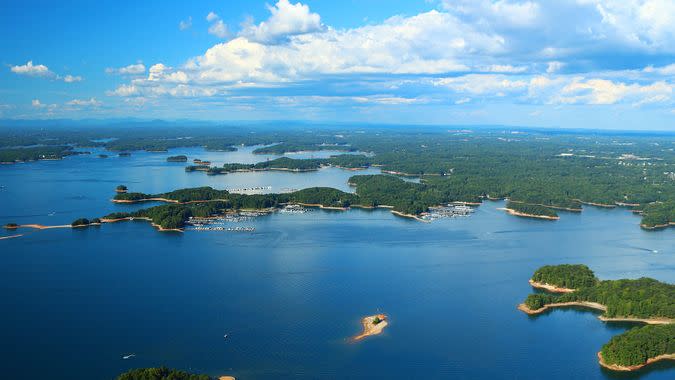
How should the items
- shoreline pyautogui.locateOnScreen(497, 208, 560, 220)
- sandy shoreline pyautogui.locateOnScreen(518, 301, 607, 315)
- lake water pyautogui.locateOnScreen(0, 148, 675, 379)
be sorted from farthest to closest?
1. shoreline pyautogui.locateOnScreen(497, 208, 560, 220)
2. sandy shoreline pyautogui.locateOnScreen(518, 301, 607, 315)
3. lake water pyautogui.locateOnScreen(0, 148, 675, 379)

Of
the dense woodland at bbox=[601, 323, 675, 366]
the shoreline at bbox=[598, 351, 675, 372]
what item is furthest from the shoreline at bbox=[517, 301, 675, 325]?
the shoreline at bbox=[598, 351, 675, 372]

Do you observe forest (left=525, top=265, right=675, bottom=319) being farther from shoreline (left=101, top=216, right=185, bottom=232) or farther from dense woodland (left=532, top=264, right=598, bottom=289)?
shoreline (left=101, top=216, right=185, bottom=232)

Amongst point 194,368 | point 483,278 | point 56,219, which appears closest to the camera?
point 194,368

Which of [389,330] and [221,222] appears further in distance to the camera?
[221,222]

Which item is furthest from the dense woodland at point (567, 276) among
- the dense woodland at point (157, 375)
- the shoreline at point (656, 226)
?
the dense woodland at point (157, 375)

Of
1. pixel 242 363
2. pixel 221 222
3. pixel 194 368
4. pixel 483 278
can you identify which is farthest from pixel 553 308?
pixel 221 222

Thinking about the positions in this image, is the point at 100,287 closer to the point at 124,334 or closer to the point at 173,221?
the point at 124,334
